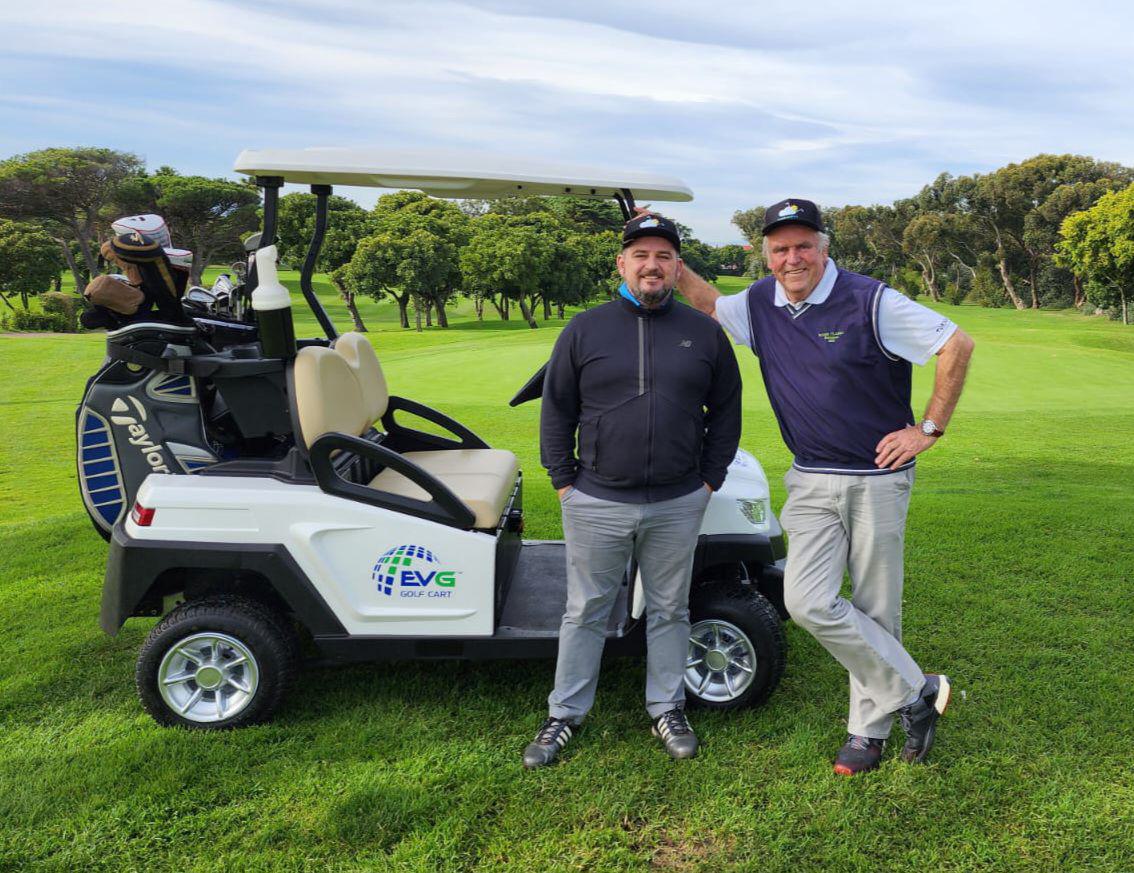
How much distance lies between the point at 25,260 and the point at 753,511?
4212 centimetres

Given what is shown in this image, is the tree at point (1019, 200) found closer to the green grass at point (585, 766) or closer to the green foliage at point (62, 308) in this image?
the green foliage at point (62, 308)

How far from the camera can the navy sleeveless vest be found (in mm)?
2629

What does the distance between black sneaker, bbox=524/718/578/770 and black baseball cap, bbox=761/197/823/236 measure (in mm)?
1759

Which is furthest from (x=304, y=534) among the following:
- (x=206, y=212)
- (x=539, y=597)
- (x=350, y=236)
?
(x=206, y=212)

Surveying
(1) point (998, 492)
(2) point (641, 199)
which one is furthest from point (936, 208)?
(2) point (641, 199)

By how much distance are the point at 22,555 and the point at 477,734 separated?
3.52m

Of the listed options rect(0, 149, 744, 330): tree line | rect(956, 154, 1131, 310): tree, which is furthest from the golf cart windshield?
rect(956, 154, 1131, 310): tree

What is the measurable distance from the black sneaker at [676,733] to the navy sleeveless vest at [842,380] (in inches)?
37.5

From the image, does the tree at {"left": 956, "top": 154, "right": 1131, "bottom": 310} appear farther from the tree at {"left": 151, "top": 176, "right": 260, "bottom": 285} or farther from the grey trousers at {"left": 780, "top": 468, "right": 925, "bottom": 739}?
the grey trousers at {"left": 780, "top": 468, "right": 925, "bottom": 739}

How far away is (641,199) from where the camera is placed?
3.27 m

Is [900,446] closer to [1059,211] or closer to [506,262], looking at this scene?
[506,262]

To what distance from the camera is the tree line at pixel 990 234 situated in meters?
46.0

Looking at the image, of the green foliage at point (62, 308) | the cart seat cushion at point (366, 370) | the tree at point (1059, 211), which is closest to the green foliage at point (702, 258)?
the tree at point (1059, 211)

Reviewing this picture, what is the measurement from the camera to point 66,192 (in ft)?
138
